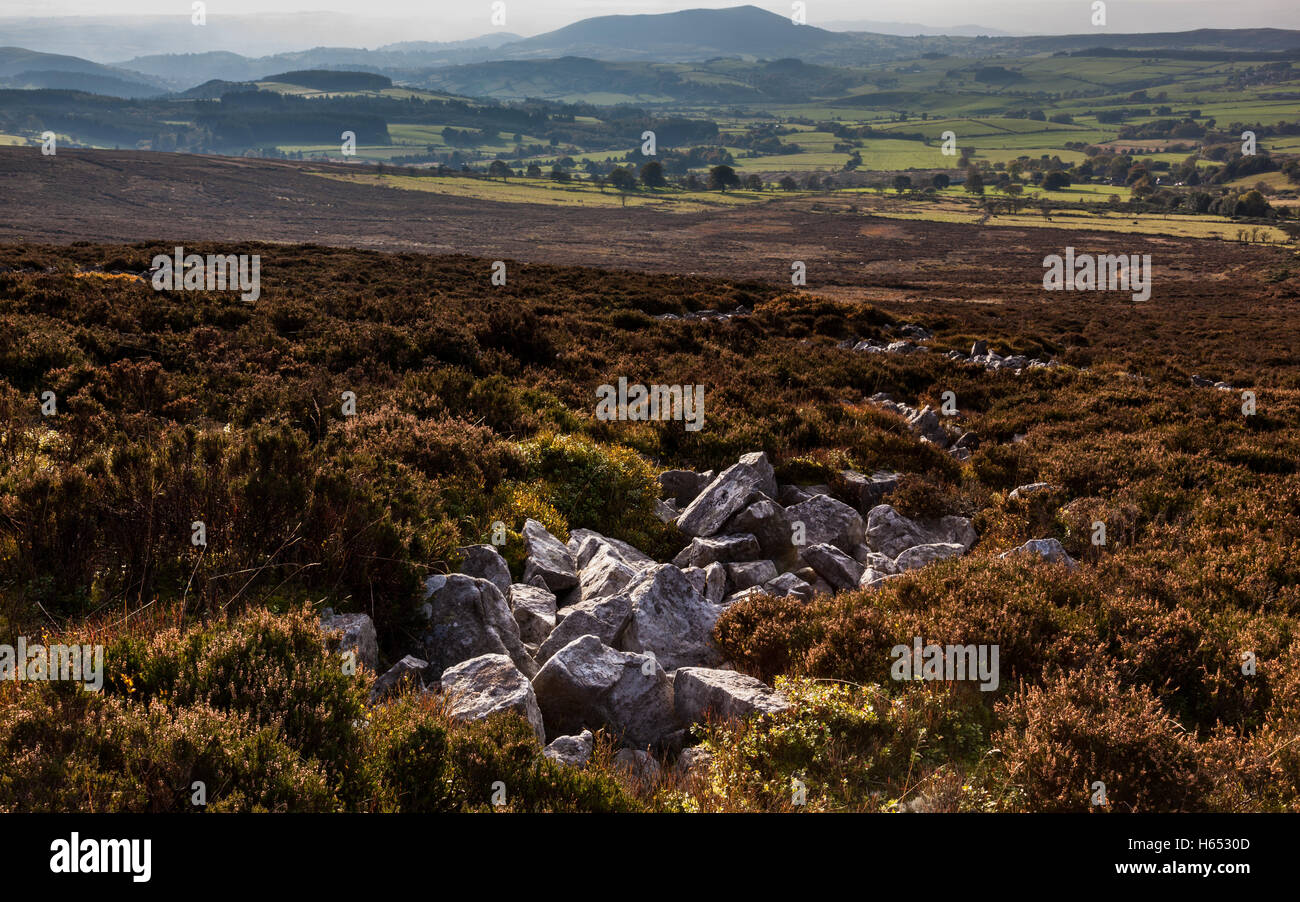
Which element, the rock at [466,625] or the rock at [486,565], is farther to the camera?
the rock at [486,565]

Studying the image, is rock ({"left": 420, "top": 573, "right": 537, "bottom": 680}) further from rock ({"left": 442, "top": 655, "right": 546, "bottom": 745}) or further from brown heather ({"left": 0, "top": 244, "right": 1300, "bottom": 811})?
rock ({"left": 442, "top": 655, "right": 546, "bottom": 745})

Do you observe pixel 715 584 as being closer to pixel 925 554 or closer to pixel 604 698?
pixel 604 698

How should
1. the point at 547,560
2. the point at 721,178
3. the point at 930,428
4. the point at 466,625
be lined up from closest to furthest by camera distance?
1. the point at 466,625
2. the point at 547,560
3. the point at 930,428
4. the point at 721,178

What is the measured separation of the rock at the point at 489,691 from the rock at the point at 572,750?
12 cm

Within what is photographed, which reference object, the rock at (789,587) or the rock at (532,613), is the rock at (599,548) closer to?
the rock at (532,613)

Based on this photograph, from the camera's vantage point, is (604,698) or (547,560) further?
(547,560)

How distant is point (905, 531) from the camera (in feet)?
31.2

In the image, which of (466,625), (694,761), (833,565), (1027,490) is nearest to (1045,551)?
(833,565)

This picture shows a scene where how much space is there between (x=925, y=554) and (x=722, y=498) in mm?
2482

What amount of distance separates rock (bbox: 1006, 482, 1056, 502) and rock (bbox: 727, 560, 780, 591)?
175 inches

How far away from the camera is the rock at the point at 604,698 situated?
525cm

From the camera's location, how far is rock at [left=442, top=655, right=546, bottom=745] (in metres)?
4.69

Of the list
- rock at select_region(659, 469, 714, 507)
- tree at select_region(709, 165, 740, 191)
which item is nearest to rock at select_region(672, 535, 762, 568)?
rock at select_region(659, 469, 714, 507)

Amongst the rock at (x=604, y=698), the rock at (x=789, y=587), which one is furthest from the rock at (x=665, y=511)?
the rock at (x=604, y=698)
